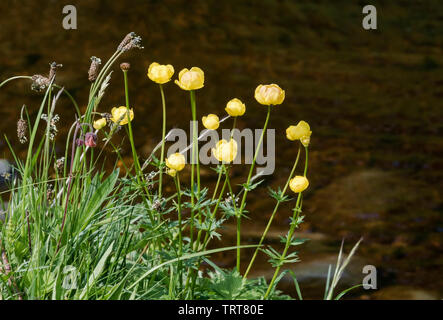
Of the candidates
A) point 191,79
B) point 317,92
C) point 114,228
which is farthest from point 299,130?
point 317,92

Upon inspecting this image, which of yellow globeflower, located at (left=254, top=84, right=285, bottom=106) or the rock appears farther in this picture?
the rock

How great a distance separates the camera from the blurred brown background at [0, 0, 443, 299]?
226 centimetres

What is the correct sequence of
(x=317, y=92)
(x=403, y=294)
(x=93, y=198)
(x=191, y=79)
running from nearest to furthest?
1. (x=191, y=79)
2. (x=93, y=198)
3. (x=403, y=294)
4. (x=317, y=92)

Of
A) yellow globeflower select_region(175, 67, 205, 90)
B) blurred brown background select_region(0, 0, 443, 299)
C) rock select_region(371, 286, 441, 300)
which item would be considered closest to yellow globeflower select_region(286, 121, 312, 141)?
yellow globeflower select_region(175, 67, 205, 90)

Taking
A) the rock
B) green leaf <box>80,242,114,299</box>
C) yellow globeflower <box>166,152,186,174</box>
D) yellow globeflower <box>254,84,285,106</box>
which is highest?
yellow globeflower <box>254,84,285,106</box>

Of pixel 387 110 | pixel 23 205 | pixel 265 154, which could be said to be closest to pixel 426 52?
pixel 387 110

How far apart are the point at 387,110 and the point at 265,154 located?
2.72 ft

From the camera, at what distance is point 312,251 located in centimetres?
217

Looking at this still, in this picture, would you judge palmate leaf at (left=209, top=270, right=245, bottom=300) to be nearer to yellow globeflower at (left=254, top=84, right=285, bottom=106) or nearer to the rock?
yellow globeflower at (left=254, top=84, right=285, bottom=106)

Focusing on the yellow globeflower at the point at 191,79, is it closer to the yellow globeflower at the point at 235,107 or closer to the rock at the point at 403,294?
the yellow globeflower at the point at 235,107

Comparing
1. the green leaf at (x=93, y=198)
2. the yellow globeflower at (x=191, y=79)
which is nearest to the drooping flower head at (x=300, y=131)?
the yellow globeflower at (x=191, y=79)

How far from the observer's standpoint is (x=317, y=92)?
3141mm

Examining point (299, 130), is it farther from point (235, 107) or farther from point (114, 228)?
point (114, 228)
